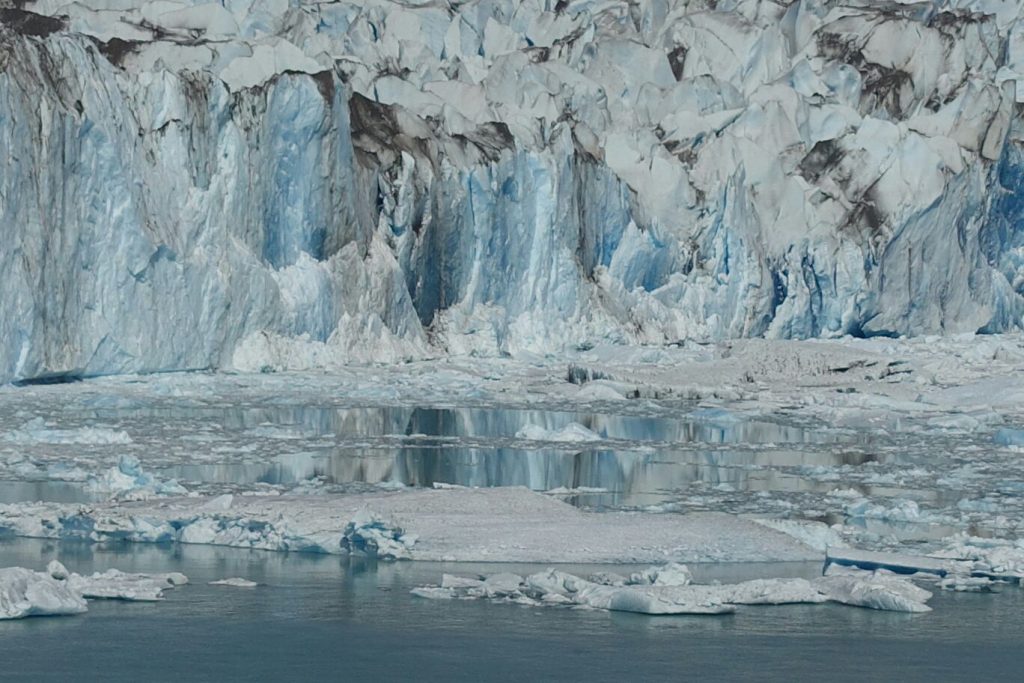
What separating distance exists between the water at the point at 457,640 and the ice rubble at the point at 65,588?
0.08 metres

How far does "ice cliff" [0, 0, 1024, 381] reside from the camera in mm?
19578

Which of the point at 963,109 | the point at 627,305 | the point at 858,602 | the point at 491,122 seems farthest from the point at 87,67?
the point at 963,109

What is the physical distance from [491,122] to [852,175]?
25.4ft

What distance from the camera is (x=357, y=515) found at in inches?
371

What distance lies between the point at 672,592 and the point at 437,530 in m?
1.80

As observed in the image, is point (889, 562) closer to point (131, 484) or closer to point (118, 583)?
point (118, 583)

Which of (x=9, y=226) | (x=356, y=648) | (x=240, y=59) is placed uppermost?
(x=240, y=59)

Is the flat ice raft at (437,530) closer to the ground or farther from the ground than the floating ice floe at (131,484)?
closer to the ground

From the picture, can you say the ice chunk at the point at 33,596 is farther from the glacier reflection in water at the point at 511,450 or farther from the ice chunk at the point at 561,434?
the ice chunk at the point at 561,434

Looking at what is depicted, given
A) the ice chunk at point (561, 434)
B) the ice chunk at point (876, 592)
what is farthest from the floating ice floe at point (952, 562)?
the ice chunk at point (561, 434)

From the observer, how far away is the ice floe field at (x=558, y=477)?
884 cm

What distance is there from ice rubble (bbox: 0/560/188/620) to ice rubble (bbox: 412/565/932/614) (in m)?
1.28

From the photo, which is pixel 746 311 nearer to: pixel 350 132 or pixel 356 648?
pixel 350 132

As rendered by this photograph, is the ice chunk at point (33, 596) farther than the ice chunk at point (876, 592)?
No
